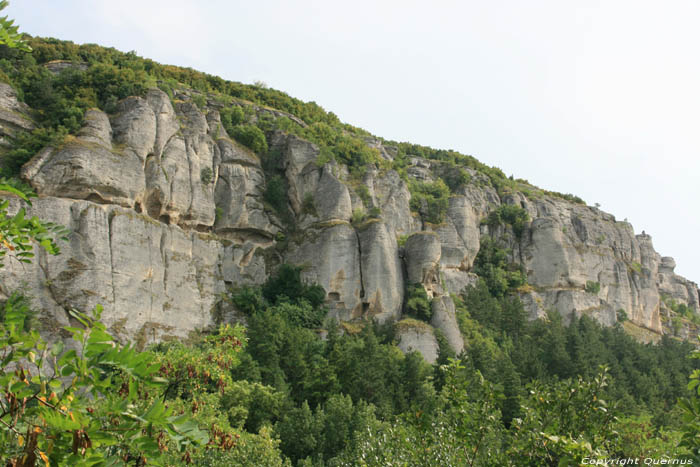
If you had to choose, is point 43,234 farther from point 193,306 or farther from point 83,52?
point 83,52

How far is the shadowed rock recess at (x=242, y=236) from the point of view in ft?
111

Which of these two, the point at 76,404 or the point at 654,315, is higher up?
the point at 654,315

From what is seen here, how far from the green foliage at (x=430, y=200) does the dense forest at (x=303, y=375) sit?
0.83 ft

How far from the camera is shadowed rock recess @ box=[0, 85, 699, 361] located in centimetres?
3394

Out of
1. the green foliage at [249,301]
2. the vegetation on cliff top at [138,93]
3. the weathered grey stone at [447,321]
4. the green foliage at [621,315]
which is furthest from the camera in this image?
the green foliage at [621,315]

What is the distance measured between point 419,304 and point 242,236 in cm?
1635

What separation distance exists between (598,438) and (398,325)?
35710 mm

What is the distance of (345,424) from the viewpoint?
27406 mm

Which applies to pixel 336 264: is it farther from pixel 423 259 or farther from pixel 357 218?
pixel 423 259

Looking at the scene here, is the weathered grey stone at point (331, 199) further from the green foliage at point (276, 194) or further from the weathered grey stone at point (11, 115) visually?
the weathered grey stone at point (11, 115)

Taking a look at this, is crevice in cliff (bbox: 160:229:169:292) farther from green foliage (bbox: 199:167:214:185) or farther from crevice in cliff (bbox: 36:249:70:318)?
crevice in cliff (bbox: 36:249:70:318)

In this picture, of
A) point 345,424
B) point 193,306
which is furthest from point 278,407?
point 193,306

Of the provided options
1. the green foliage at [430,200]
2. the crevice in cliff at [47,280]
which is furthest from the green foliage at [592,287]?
the crevice in cliff at [47,280]

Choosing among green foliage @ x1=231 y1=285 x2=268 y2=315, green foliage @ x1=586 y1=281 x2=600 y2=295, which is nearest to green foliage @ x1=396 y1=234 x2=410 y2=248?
green foliage @ x1=231 y1=285 x2=268 y2=315
